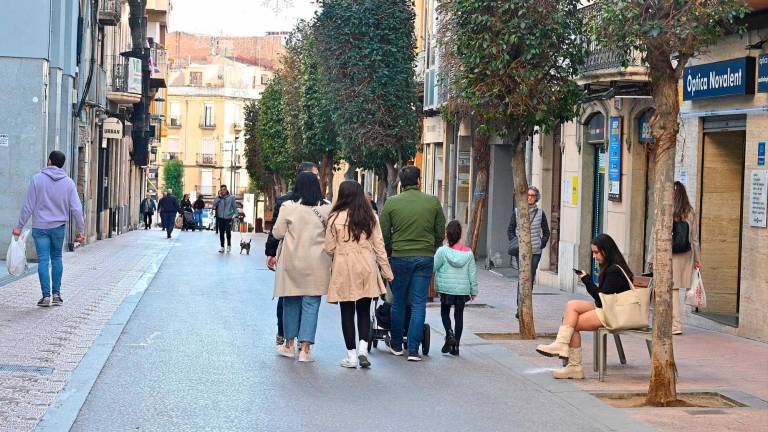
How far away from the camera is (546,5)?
15477 mm

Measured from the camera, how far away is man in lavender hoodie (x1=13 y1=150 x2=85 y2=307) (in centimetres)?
1684

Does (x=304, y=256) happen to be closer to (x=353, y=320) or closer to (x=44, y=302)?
(x=353, y=320)

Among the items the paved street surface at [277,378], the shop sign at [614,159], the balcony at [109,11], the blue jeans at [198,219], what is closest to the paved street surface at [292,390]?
the paved street surface at [277,378]

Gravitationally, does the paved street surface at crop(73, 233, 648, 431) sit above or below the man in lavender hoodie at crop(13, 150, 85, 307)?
below

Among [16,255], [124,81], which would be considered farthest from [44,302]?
[124,81]

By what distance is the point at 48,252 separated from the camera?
16.8 m

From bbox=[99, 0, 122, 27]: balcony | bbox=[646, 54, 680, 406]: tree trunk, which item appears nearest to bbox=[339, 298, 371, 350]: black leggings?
bbox=[646, 54, 680, 406]: tree trunk

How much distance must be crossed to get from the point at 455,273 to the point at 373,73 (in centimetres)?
2437

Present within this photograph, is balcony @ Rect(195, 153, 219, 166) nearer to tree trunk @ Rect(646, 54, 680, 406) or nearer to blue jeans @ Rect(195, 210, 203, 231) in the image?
blue jeans @ Rect(195, 210, 203, 231)

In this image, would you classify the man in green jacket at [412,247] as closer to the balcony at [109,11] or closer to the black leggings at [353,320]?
the black leggings at [353,320]

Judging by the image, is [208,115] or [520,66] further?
[208,115]

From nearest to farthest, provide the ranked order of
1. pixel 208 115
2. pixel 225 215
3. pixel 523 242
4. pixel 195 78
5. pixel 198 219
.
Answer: pixel 523 242
pixel 225 215
pixel 198 219
pixel 208 115
pixel 195 78

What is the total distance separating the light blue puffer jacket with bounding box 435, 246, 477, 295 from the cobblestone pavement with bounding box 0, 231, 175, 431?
11.8ft

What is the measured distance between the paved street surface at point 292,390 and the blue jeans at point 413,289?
30 centimetres
